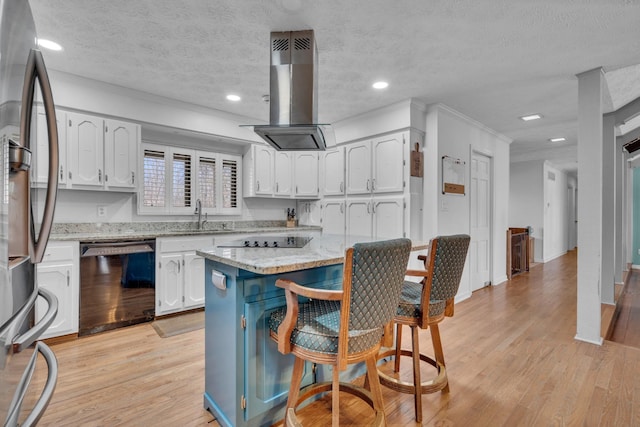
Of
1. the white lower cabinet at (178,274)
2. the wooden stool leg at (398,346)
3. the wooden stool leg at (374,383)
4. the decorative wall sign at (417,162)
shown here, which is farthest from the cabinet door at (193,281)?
the decorative wall sign at (417,162)

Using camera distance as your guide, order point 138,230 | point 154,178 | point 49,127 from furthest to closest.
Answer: point 154,178, point 138,230, point 49,127

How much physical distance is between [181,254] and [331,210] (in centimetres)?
217

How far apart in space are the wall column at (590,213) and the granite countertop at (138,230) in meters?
3.15

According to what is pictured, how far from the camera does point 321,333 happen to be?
1332 millimetres

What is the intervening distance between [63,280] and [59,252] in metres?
0.25

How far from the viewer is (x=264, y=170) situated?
14.4 ft

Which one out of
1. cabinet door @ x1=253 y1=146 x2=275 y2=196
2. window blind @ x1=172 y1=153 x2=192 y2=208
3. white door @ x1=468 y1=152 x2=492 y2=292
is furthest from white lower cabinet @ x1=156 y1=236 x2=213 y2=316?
white door @ x1=468 y1=152 x2=492 y2=292

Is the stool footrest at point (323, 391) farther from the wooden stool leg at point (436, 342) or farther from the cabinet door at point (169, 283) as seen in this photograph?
the cabinet door at point (169, 283)

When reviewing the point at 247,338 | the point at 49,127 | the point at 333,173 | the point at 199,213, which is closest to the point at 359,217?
the point at 333,173

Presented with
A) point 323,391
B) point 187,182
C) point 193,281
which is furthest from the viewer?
point 187,182

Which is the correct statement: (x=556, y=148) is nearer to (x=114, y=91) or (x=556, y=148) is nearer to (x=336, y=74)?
(x=336, y=74)

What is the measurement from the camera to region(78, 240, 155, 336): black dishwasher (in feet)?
9.07

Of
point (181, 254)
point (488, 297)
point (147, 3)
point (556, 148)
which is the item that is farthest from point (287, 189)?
point (556, 148)

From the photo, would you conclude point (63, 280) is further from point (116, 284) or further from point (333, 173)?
point (333, 173)
